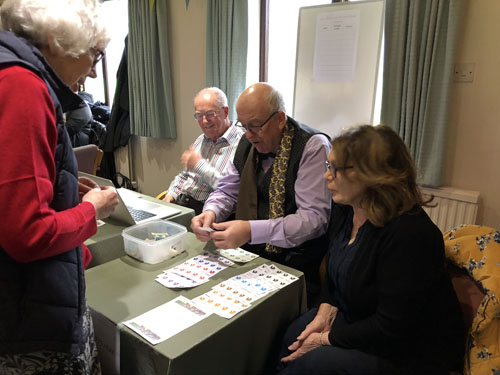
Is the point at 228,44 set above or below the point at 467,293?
above

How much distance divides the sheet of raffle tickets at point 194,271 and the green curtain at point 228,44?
2.19 metres

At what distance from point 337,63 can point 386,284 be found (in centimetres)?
204

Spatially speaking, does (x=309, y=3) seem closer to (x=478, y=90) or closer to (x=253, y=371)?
(x=478, y=90)

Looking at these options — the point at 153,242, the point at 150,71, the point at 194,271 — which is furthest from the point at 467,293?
the point at 150,71

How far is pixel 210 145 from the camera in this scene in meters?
2.60

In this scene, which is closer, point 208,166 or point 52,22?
point 52,22

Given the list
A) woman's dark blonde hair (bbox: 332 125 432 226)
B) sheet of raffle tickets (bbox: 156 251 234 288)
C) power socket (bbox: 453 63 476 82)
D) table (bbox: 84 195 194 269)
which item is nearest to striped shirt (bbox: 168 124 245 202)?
table (bbox: 84 195 194 269)

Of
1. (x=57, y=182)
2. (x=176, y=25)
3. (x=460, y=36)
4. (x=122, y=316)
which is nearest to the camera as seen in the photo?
(x=57, y=182)

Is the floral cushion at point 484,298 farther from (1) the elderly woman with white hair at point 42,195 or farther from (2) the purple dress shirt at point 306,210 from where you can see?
(1) the elderly woman with white hair at point 42,195

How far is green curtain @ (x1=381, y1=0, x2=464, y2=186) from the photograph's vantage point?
2195 millimetres

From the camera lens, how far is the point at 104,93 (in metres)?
5.20

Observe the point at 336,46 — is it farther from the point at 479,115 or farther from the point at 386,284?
the point at 386,284

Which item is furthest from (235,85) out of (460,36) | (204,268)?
(204,268)

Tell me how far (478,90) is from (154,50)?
2905mm
